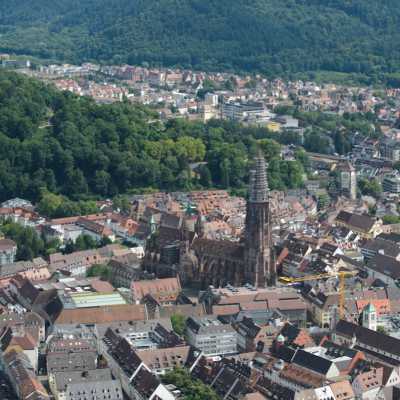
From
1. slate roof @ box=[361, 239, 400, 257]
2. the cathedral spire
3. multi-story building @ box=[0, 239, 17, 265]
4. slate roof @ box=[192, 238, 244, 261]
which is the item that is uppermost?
the cathedral spire

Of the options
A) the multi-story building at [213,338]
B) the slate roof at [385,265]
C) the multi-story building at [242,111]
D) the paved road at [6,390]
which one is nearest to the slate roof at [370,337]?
the multi-story building at [213,338]

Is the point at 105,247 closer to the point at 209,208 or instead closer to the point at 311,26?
the point at 209,208

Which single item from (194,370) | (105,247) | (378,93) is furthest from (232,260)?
(378,93)

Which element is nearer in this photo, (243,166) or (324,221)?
(324,221)

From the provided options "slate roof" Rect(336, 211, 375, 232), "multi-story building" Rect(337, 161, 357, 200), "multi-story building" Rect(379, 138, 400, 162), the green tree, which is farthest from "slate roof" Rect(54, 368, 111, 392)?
"multi-story building" Rect(379, 138, 400, 162)

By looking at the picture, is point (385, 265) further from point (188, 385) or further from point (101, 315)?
point (188, 385)

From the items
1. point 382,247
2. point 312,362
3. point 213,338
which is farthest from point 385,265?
point 312,362

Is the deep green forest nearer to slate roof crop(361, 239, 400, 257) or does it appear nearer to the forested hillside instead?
slate roof crop(361, 239, 400, 257)
